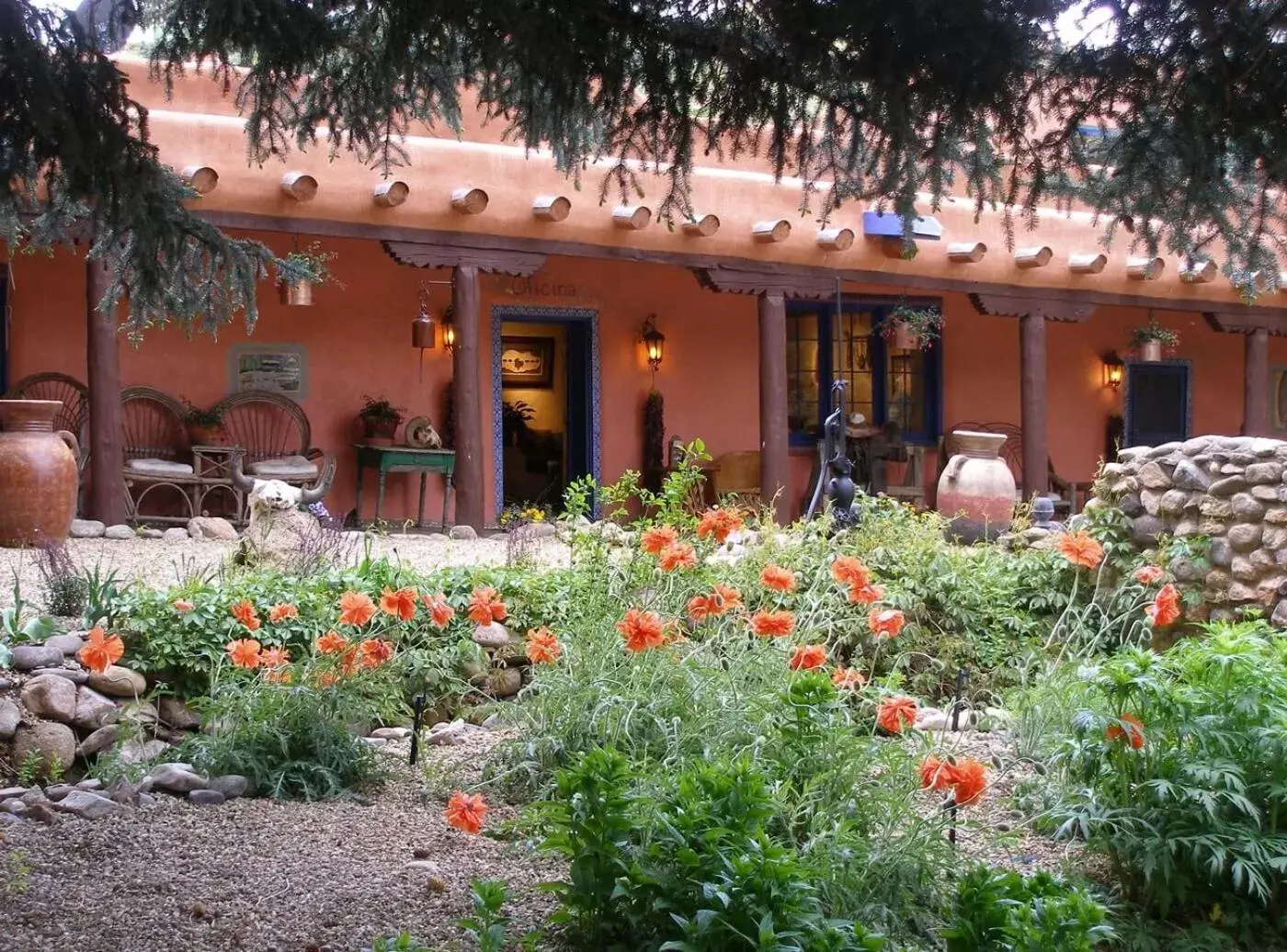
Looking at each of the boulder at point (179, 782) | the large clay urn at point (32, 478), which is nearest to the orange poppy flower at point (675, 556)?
the boulder at point (179, 782)

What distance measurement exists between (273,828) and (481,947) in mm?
1465

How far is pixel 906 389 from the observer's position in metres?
15.2

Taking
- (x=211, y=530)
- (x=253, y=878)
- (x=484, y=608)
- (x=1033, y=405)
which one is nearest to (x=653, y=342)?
(x=1033, y=405)

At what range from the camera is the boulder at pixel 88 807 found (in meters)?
4.39

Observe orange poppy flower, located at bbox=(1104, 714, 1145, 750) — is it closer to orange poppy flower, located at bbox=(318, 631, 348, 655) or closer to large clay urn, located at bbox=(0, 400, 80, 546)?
orange poppy flower, located at bbox=(318, 631, 348, 655)

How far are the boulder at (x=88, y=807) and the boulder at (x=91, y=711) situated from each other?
936mm

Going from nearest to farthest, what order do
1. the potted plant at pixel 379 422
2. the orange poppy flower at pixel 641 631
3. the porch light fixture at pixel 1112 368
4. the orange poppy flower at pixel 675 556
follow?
the orange poppy flower at pixel 641 631 → the orange poppy flower at pixel 675 556 → the potted plant at pixel 379 422 → the porch light fixture at pixel 1112 368

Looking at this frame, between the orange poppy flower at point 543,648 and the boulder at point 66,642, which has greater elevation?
the orange poppy flower at point 543,648

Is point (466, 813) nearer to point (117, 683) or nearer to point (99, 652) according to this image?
point (99, 652)

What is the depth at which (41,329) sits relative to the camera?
35.8 ft

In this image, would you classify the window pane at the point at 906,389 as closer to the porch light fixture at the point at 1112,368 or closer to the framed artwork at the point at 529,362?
the porch light fixture at the point at 1112,368

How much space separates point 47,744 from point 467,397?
20.1ft

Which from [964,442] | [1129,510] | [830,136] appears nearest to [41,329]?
[964,442]

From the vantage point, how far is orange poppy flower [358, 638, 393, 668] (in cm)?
473
